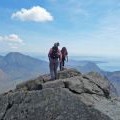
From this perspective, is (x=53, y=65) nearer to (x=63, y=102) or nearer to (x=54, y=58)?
(x=54, y=58)

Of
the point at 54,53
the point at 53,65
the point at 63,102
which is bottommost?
the point at 63,102

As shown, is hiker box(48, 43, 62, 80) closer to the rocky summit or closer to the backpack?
the backpack

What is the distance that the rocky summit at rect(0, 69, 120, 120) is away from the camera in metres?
31.7

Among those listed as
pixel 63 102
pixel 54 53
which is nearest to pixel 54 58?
pixel 54 53

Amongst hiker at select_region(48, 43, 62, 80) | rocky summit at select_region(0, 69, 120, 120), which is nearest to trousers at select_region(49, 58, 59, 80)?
hiker at select_region(48, 43, 62, 80)

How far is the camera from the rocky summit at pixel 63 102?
31719mm

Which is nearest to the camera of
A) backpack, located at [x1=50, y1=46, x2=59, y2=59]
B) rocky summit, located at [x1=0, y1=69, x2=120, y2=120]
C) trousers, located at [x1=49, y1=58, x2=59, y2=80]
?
rocky summit, located at [x1=0, y1=69, x2=120, y2=120]

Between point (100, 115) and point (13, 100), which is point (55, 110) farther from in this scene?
point (13, 100)

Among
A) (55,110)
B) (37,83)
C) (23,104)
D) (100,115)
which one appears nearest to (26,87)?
(37,83)

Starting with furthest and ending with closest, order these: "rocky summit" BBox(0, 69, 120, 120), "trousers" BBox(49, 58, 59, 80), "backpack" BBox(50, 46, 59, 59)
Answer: "trousers" BBox(49, 58, 59, 80) → "backpack" BBox(50, 46, 59, 59) → "rocky summit" BBox(0, 69, 120, 120)

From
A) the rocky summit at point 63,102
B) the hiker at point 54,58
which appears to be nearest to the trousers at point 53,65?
the hiker at point 54,58

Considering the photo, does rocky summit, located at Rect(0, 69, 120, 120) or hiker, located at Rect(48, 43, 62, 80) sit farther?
hiker, located at Rect(48, 43, 62, 80)

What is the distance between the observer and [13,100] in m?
38.7

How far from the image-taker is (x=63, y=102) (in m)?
33.2
